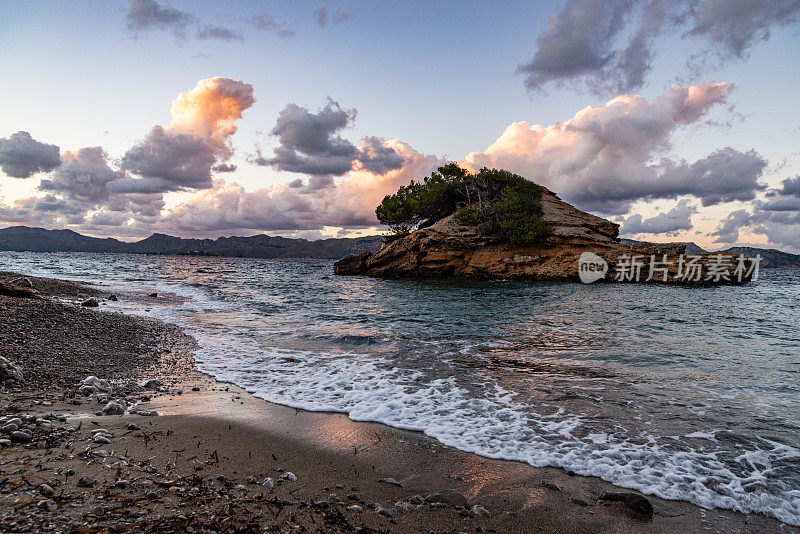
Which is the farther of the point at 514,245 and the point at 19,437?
the point at 514,245

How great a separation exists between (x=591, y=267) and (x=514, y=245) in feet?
29.6

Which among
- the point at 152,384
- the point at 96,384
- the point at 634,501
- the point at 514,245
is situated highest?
the point at 514,245

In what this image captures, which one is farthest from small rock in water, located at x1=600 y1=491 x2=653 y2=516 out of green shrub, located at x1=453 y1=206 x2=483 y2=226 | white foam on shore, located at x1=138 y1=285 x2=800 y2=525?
green shrub, located at x1=453 y1=206 x2=483 y2=226

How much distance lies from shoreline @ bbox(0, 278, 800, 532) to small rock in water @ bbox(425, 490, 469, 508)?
0.03 metres

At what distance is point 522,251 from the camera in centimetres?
4472

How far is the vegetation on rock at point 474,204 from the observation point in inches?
1721

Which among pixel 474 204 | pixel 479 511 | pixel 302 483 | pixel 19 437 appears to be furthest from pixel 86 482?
pixel 474 204

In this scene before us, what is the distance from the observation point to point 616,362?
32.0 ft

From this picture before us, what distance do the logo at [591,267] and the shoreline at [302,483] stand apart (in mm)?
40283

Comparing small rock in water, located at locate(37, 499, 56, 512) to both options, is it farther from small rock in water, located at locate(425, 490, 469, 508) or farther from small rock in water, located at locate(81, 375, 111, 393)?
small rock in water, located at locate(81, 375, 111, 393)

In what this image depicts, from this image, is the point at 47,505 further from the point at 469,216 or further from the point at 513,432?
the point at 469,216

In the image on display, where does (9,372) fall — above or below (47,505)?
below

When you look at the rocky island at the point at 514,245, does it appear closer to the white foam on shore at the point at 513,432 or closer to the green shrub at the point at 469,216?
the green shrub at the point at 469,216

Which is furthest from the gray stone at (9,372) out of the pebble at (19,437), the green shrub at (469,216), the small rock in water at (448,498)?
the green shrub at (469,216)
